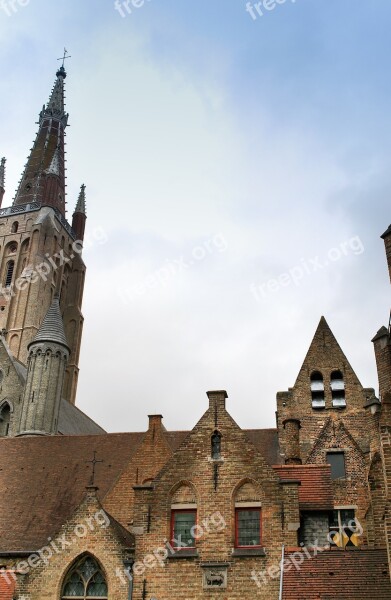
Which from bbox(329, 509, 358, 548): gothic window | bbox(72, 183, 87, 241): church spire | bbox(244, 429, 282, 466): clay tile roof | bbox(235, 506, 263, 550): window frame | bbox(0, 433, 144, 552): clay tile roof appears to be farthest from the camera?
bbox(72, 183, 87, 241): church spire

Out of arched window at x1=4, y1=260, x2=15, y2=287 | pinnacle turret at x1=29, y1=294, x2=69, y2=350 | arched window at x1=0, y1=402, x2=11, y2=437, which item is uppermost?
arched window at x1=4, y1=260, x2=15, y2=287

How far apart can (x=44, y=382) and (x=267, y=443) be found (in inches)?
845

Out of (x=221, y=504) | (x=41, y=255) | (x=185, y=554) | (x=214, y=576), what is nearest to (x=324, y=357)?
(x=221, y=504)

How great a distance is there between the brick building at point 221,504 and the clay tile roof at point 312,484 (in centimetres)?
4

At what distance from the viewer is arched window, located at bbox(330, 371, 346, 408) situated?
27.6 meters

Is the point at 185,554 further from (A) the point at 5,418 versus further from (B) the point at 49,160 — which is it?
(B) the point at 49,160

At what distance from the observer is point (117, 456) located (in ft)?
94.9

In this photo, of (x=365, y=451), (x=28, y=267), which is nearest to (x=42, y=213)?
(x=28, y=267)

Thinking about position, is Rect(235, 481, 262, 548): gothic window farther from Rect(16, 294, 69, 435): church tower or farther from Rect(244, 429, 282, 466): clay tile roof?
Rect(16, 294, 69, 435): church tower

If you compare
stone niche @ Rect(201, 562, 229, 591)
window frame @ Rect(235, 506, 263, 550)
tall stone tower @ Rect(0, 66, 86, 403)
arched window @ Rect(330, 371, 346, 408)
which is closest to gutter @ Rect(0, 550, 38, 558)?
stone niche @ Rect(201, 562, 229, 591)

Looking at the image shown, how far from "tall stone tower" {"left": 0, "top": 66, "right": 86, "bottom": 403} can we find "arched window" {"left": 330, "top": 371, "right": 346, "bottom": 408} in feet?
134

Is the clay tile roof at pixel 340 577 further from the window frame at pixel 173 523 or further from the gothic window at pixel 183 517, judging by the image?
the gothic window at pixel 183 517

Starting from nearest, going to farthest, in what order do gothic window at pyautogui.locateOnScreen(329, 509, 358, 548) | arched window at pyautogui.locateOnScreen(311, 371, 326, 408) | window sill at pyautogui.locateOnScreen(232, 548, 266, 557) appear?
window sill at pyautogui.locateOnScreen(232, 548, 266, 557)
gothic window at pyautogui.locateOnScreen(329, 509, 358, 548)
arched window at pyautogui.locateOnScreen(311, 371, 326, 408)

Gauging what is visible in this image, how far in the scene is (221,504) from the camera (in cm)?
1998
